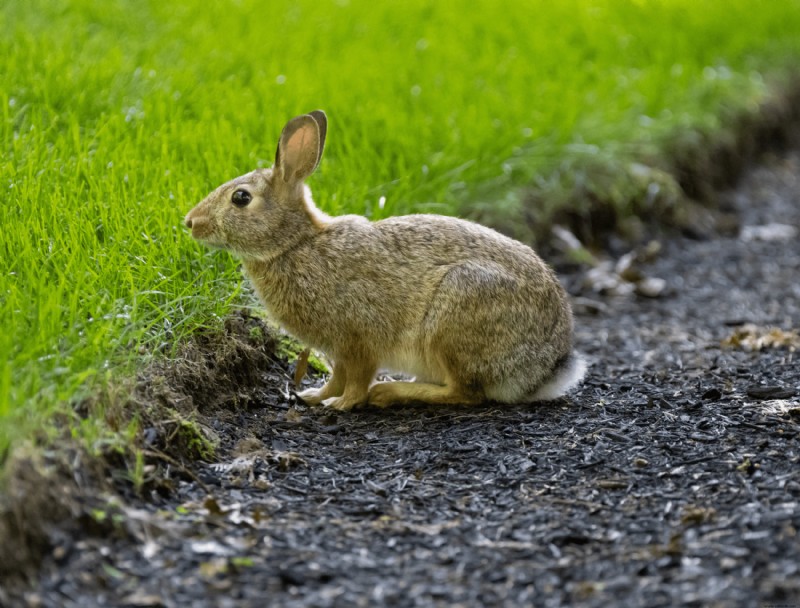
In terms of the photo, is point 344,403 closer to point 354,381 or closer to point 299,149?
point 354,381

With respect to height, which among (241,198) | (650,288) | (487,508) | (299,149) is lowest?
(650,288)

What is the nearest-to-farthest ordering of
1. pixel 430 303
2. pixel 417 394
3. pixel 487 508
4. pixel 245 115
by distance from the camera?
pixel 487 508 → pixel 430 303 → pixel 417 394 → pixel 245 115

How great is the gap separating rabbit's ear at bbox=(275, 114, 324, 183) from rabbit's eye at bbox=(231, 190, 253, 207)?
0.17m

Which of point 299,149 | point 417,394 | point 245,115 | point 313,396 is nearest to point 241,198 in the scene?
point 299,149

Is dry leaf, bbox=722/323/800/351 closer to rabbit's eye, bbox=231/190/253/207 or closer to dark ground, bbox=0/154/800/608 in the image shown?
dark ground, bbox=0/154/800/608

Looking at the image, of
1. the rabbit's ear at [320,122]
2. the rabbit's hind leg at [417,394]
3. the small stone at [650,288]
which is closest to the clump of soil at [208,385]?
the rabbit's hind leg at [417,394]

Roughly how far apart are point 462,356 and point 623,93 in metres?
4.88

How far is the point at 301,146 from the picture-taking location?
4656mm

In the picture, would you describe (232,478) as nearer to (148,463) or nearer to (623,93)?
(148,463)

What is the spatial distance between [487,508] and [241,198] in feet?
5.79

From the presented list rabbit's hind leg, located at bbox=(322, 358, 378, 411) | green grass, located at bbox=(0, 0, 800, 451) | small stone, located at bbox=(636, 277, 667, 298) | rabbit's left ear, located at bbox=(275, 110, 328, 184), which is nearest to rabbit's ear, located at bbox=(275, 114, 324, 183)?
rabbit's left ear, located at bbox=(275, 110, 328, 184)

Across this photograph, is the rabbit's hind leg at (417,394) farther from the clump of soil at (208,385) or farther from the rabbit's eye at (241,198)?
the rabbit's eye at (241,198)

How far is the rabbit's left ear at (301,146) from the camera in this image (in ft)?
15.1

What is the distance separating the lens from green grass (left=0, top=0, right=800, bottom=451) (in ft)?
13.7
